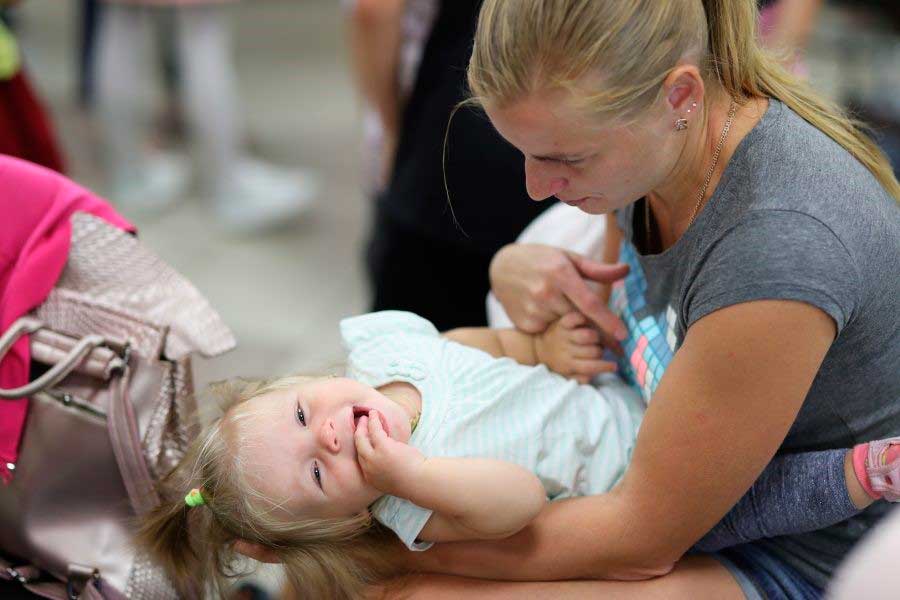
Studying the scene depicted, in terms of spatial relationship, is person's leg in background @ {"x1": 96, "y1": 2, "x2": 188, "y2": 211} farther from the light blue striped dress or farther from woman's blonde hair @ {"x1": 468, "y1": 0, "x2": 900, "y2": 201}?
woman's blonde hair @ {"x1": 468, "y1": 0, "x2": 900, "y2": 201}

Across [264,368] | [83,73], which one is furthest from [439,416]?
[83,73]

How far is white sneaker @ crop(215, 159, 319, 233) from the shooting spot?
139 inches

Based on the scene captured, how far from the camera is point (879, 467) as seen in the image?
3.31 feet

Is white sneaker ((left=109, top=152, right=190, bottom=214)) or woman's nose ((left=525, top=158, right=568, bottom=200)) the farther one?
white sneaker ((left=109, top=152, right=190, bottom=214))

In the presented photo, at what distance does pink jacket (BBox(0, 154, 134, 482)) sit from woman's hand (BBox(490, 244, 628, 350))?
61cm

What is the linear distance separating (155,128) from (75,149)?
34 cm

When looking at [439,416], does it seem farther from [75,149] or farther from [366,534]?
[75,149]

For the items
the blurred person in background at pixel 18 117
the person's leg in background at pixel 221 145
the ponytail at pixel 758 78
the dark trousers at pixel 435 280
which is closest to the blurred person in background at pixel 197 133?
the person's leg in background at pixel 221 145

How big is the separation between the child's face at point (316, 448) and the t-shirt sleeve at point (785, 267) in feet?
1.41

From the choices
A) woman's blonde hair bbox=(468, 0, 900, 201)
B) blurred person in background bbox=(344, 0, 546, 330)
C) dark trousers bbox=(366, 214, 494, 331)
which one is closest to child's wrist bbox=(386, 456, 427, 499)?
woman's blonde hair bbox=(468, 0, 900, 201)

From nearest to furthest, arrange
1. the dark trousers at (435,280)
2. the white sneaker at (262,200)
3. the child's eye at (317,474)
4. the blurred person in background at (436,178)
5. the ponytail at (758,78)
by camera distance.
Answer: the ponytail at (758,78), the child's eye at (317,474), the blurred person in background at (436,178), the dark trousers at (435,280), the white sneaker at (262,200)

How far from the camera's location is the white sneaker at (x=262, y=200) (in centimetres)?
352

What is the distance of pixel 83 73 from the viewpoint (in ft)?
14.2

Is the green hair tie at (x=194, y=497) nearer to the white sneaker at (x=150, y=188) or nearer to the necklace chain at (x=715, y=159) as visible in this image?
the necklace chain at (x=715, y=159)
